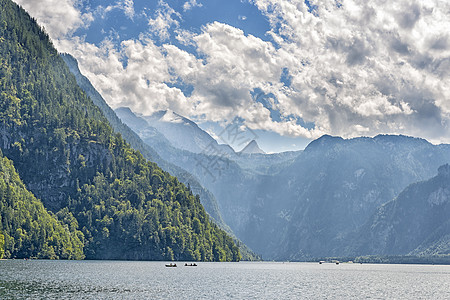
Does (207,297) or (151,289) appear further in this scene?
(151,289)

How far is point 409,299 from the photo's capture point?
141375 millimetres

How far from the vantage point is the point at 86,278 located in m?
161

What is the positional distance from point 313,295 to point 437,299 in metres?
32.8

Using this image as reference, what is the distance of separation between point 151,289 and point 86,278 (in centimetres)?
3075

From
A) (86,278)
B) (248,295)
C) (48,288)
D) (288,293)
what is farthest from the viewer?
(86,278)

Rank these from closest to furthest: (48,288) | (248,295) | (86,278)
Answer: (48,288)
(248,295)
(86,278)

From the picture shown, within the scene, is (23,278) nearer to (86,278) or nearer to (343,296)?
(86,278)

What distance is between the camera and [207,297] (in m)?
127

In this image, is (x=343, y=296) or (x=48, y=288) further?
(x=343, y=296)

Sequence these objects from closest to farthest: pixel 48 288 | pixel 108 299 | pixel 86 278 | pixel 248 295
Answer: pixel 108 299 < pixel 48 288 < pixel 248 295 < pixel 86 278

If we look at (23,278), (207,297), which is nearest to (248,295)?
(207,297)

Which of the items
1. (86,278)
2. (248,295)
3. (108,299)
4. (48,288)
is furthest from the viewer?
(86,278)

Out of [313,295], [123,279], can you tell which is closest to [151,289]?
[123,279]

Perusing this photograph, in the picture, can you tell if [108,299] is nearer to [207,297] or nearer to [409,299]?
[207,297]
